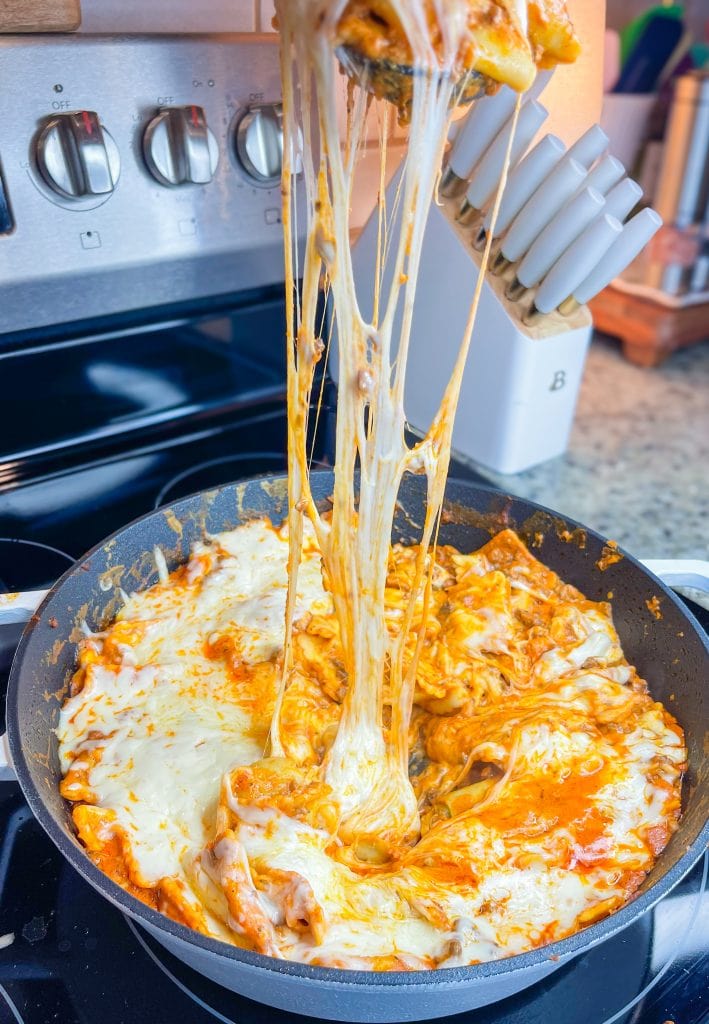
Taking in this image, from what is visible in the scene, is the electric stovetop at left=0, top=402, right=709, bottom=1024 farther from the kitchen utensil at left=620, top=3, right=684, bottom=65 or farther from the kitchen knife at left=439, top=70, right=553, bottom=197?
the kitchen utensil at left=620, top=3, right=684, bottom=65

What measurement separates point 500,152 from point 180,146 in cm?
35

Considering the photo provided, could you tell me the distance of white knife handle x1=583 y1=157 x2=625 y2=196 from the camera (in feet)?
3.10

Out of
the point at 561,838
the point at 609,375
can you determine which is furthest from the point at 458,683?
the point at 609,375

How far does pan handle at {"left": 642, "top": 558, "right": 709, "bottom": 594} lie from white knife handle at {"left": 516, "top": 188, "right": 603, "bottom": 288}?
0.37 meters

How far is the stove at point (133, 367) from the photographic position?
0.63 metres

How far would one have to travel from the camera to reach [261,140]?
0.92 meters

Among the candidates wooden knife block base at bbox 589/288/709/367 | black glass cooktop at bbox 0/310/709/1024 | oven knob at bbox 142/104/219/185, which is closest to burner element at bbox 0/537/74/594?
black glass cooktop at bbox 0/310/709/1024

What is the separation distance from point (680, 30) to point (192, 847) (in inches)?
74.4

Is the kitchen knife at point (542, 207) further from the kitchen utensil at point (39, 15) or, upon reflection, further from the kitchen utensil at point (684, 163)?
the kitchen utensil at point (684, 163)

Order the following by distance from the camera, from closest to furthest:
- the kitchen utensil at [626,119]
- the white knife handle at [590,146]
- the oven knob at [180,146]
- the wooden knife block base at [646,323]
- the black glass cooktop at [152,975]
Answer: the black glass cooktop at [152,975], the oven knob at [180,146], the white knife handle at [590,146], the wooden knife block base at [646,323], the kitchen utensil at [626,119]

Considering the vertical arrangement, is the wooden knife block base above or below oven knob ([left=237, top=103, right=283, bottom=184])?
below

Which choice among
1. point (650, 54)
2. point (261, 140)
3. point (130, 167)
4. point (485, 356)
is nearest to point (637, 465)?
point (485, 356)

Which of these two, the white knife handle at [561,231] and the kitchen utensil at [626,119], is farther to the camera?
the kitchen utensil at [626,119]

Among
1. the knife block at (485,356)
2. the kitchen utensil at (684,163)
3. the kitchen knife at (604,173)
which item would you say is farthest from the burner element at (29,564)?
the kitchen utensil at (684,163)
